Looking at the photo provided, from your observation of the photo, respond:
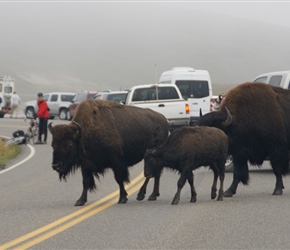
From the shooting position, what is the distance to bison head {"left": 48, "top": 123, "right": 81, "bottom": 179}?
48.9 ft

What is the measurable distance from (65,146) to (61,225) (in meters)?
2.63

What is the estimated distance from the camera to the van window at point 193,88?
1623 inches

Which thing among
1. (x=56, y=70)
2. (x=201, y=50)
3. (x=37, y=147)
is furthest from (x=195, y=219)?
(x=201, y=50)

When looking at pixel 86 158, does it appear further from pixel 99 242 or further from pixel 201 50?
pixel 201 50

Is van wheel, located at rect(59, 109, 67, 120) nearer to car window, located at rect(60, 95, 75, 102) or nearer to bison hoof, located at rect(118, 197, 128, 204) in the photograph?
car window, located at rect(60, 95, 75, 102)

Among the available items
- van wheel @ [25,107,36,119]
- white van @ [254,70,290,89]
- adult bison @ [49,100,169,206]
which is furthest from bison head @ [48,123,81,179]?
van wheel @ [25,107,36,119]

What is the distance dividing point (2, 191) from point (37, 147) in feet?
50.5

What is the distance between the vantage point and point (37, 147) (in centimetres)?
3362

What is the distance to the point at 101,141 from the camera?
51.1ft

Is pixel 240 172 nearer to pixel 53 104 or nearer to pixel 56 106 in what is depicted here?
pixel 56 106

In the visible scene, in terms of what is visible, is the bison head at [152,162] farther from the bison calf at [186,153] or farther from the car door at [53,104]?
the car door at [53,104]

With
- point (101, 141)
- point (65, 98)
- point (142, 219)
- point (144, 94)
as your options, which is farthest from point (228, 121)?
point (65, 98)

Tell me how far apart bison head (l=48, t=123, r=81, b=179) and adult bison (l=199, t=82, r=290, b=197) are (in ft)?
9.25

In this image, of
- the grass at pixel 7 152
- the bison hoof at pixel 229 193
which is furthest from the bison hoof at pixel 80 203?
the grass at pixel 7 152
